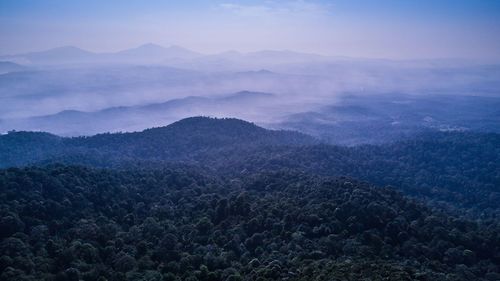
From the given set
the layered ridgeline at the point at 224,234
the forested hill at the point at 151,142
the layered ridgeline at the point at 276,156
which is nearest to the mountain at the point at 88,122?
the forested hill at the point at 151,142

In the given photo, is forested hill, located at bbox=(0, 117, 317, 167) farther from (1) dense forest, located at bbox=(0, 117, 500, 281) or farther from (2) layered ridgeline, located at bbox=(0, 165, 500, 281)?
(2) layered ridgeline, located at bbox=(0, 165, 500, 281)

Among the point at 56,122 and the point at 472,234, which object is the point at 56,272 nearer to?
the point at 472,234

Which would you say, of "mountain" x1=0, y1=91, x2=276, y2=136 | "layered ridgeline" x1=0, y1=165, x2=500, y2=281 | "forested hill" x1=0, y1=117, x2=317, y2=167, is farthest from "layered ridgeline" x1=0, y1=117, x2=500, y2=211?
"mountain" x1=0, y1=91, x2=276, y2=136

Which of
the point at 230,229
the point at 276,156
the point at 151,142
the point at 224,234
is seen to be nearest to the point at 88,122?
the point at 151,142

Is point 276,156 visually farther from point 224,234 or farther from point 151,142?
point 224,234

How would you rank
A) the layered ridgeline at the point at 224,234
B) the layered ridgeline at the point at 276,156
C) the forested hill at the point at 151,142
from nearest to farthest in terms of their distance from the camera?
the layered ridgeline at the point at 224,234 < the layered ridgeline at the point at 276,156 < the forested hill at the point at 151,142

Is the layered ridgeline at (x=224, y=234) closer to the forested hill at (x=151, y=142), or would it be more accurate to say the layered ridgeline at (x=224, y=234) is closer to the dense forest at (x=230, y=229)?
the dense forest at (x=230, y=229)
